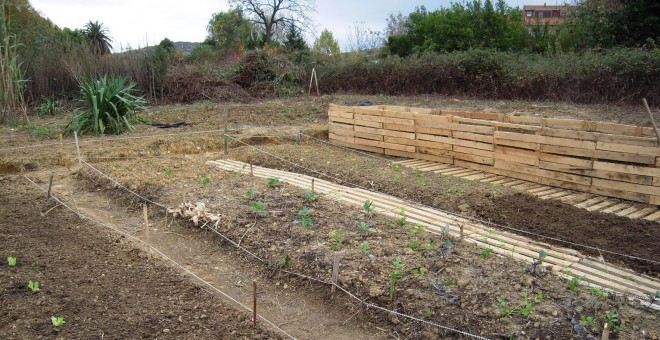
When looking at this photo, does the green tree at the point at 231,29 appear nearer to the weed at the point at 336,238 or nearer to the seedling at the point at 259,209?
the seedling at the point at 259,209

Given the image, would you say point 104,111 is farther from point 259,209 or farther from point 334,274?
point 334,274

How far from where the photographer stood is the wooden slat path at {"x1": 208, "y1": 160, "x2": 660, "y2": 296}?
3752 mm

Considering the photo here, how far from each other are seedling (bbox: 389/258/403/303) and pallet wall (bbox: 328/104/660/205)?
341 centimetres

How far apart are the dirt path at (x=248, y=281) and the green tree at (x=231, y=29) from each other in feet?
73.5

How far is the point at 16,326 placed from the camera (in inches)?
116

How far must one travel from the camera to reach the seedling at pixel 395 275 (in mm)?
3324

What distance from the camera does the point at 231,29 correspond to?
26.9 meters

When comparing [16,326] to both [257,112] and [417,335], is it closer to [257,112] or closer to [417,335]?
[417,335]

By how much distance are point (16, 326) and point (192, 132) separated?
6.08 meters

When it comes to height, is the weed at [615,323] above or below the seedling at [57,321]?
below

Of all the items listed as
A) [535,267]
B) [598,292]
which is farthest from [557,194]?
[598,292]

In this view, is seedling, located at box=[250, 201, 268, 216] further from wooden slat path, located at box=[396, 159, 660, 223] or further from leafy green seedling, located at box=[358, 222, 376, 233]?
wooden slat path, located at box=[396, 159, 660, 223]

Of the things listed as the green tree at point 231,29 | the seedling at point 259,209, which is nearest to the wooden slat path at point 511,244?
the seedling at point 259,209

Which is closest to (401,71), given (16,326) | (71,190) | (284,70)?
(284,70)
